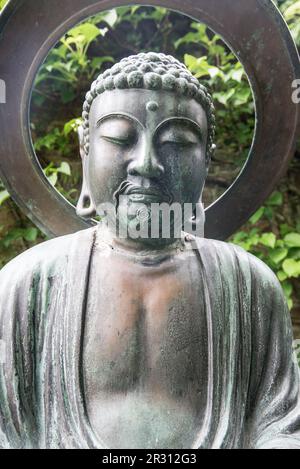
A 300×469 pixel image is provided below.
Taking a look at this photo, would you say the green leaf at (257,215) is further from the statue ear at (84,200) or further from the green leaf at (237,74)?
the statue ear at (84,200)

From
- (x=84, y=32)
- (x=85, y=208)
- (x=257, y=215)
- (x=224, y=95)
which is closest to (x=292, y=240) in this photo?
(x=257, y=215)

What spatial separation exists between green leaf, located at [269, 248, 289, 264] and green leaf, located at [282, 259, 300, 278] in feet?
0.14

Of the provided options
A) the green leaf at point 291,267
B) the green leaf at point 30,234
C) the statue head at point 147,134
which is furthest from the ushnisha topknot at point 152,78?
the green leaf at point 30,234

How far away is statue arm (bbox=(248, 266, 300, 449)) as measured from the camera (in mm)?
1892

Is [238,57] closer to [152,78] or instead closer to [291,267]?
[152,78]

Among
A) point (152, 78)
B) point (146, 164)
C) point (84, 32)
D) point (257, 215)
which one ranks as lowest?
point (257, 215)

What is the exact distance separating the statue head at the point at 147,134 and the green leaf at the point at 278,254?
71.7 inches

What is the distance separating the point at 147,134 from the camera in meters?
1.85

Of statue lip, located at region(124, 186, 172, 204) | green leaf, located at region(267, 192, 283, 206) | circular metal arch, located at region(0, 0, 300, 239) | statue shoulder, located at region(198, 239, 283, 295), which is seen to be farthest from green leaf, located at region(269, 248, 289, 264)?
statue lip, located at region(124, 186, 172, 204)

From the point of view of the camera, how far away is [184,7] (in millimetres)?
2084

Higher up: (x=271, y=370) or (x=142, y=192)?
(x=142, y=192)

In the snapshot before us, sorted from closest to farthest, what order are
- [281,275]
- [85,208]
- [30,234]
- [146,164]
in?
[146,164] < [85,208] < [281,275] < [30,234]

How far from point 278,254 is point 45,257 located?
1968 millimetres

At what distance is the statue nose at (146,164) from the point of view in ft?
5.98
